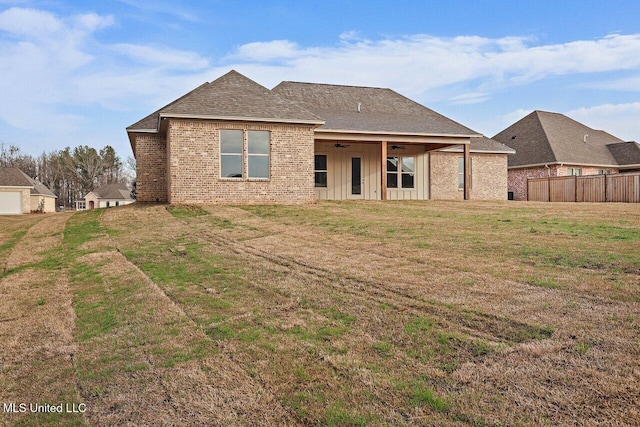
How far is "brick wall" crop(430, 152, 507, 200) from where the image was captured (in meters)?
23.3

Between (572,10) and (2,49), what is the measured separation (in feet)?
73.1

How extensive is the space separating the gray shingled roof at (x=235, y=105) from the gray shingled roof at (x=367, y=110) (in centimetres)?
195

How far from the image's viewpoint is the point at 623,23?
17172 mm

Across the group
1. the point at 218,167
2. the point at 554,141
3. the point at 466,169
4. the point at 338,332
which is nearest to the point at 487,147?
the point at 466,169

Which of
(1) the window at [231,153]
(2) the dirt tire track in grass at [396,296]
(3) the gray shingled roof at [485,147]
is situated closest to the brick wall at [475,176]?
(3) the gray shingled roof at [485,147]

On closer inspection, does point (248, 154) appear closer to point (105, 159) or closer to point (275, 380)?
point (275, 380)

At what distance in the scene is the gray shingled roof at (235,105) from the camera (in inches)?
630

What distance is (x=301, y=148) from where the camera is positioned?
17.1 metres

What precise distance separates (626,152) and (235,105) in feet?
90.3

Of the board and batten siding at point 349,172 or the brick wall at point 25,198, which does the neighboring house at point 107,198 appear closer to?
the brick wall at point 25,198

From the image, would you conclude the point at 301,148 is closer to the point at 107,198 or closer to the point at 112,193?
the point at 107,198

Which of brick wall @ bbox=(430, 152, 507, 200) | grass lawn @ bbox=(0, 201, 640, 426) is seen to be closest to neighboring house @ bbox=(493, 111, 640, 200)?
brick wall @ bbox=(430, 152, 507, 200)

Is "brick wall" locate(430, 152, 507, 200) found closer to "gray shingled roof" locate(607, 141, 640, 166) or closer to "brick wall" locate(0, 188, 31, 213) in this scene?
"gray shingled roof" locate(607, 141, 640, 166)

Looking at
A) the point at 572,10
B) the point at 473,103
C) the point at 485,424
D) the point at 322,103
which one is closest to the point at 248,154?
the point at 322,103
